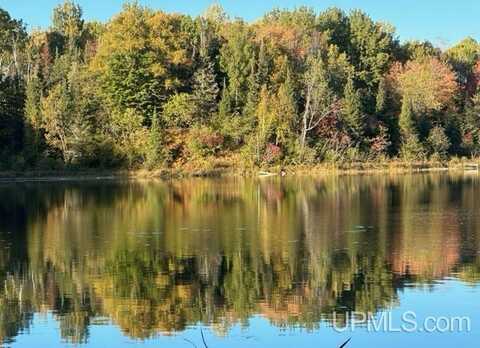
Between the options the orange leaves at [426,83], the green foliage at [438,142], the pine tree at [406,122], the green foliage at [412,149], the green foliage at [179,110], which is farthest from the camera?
the orange leaves at [426,83]

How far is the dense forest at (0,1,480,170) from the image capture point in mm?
66562

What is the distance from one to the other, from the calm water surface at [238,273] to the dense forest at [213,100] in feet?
102

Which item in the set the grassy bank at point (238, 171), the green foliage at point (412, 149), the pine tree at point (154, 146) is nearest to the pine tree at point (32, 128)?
the grassy bank at point (238, 171)

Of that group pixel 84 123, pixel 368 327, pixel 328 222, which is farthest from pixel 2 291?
pixel 84 123

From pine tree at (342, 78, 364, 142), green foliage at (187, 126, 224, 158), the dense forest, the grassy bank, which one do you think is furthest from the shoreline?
pine tree at (342, 78, 364, 142)

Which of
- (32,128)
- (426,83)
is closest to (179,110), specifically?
(32,128)

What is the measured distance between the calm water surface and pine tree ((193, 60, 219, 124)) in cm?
3729

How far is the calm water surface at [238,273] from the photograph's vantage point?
13.6 meters

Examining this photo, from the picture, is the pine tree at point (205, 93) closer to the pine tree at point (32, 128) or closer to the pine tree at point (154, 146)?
the pine tree at point (154, 146)

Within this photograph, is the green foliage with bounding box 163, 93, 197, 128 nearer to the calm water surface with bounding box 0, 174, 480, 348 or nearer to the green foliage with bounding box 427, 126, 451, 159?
the green foliage with bounding box 427, 126, 451, 159

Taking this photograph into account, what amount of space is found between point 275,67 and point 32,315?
63566 mm

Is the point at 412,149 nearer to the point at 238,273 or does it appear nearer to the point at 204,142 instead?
the point at 204,142

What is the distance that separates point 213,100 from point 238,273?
185 ft

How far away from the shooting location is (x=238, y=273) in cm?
1861
